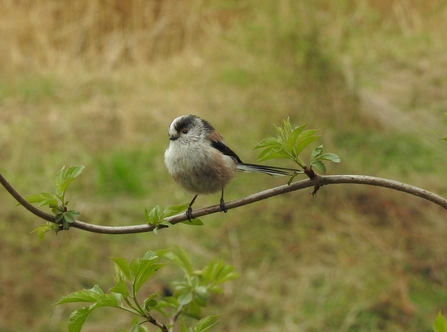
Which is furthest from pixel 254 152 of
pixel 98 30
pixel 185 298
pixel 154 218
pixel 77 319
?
pixel 77 319

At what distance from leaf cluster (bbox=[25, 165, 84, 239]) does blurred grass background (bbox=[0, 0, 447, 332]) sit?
3.57m

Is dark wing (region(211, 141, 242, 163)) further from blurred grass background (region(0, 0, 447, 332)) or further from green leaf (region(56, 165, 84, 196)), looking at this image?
blurred grass background (region(0, 0, 447, 332))

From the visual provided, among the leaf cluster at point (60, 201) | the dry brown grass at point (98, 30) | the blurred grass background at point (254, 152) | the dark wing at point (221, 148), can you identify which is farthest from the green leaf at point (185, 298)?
the dry brown grass at point (98, 30)

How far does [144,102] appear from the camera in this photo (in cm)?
879

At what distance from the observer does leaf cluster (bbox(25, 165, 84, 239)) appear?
1.48 meters

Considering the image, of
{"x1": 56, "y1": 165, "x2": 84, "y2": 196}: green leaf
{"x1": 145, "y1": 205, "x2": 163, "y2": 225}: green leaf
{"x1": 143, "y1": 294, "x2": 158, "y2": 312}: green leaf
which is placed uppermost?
{"x1": 56, "y1": 165, "x2": 84, "y2": 196}: green leaf

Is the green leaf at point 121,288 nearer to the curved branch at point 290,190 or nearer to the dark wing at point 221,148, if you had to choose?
the curved branch at point 290,190

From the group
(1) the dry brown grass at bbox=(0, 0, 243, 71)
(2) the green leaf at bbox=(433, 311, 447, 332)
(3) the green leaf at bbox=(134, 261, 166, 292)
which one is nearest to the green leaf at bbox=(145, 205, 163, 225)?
(3) the green leaf at bbox=(134, 261, 166, 292)

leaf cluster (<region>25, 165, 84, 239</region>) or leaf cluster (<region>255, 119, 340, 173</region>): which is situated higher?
leaf cluster (<region>255, 119, 340, 173</region>)

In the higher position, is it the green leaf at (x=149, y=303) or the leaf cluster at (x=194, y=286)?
the green leaf at (x=149, y=303)

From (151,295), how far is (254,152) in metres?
5.48

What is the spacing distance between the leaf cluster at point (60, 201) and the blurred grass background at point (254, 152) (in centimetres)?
357

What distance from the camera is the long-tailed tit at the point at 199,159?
2.91m

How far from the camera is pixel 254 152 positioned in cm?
688
